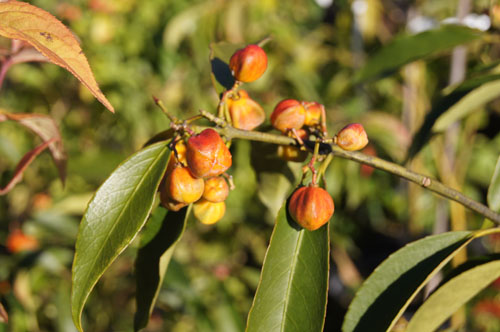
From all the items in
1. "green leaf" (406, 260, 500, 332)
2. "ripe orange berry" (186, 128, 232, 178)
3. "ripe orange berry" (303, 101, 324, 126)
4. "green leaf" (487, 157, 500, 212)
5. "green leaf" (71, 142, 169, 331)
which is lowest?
"green leaf" (71, 142, 169, 331)

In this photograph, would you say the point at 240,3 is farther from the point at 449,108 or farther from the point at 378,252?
the point at 378,252

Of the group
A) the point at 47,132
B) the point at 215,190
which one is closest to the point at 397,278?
the point at 215,190

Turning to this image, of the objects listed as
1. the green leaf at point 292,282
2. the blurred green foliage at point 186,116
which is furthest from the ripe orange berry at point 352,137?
the blurred green foliage at point 186,116

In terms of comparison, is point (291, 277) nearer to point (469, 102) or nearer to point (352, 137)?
point (352, 137)

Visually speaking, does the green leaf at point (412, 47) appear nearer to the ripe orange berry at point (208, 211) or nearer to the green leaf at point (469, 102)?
the green leaf at point (469, 102)

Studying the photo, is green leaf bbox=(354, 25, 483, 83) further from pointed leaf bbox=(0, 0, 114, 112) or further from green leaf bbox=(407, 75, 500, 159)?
pointed leaf bbox=(0, 0, 114, 112)

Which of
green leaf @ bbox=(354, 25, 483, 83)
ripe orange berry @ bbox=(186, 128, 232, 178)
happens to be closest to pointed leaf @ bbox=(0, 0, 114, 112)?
ripe orange berry @ bbox=(186, 128, 232, 178)
